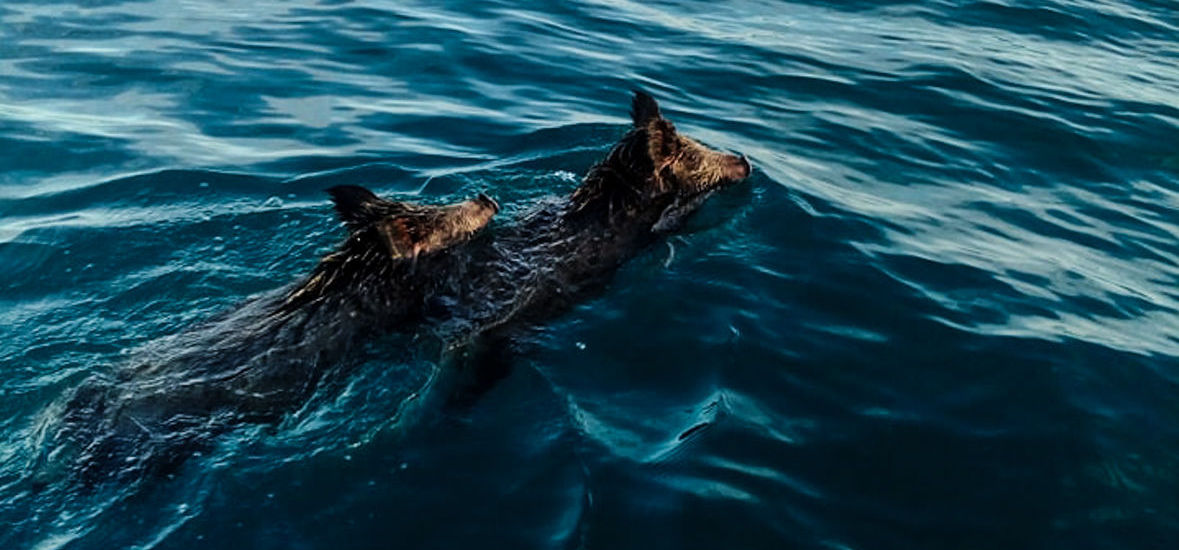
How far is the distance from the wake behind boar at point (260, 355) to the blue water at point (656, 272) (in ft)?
0.57

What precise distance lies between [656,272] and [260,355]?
3008 millimetres

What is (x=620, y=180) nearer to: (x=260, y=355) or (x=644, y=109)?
(x=644, y=109)

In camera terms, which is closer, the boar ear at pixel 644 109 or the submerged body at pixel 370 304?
the submerged body at pixel 370 304

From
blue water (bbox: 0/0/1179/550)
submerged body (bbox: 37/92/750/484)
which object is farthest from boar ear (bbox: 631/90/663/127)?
blue water (bbox: 0/0/1179/550)

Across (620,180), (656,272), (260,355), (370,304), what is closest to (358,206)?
(370,304)

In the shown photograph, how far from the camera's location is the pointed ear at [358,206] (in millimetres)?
6602

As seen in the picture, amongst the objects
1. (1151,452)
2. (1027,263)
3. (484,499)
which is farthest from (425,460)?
(1027,263)

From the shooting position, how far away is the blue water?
5777 millimetres

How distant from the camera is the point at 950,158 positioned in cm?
1123

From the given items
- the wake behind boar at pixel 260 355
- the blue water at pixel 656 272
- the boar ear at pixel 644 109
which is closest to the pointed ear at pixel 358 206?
the wake behind boar at pixel 260 355

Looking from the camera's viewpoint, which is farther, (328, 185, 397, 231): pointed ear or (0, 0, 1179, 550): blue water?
(328, 185, 397, 231): pointed ear

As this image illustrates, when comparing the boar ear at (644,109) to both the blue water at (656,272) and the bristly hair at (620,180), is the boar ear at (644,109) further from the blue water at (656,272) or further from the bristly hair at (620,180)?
the blue water at (656,272)

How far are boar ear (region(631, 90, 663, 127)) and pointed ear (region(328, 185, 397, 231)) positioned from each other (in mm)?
2672

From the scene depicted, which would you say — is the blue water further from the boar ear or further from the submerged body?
the boar ear
